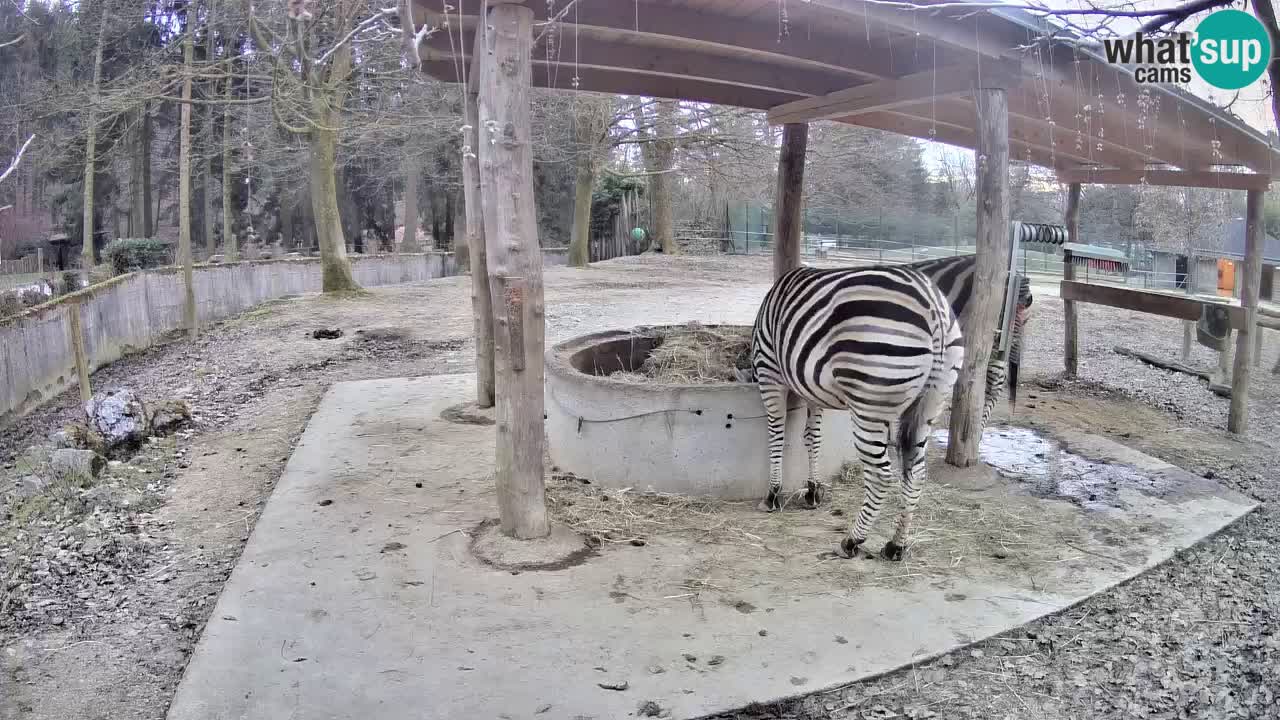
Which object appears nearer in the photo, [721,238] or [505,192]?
[505,192]

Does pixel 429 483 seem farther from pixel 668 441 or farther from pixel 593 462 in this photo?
pixel 668 441

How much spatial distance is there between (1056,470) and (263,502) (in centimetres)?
558

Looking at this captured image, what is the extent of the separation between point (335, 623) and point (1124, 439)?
6444 millimetres

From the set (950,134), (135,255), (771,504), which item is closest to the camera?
(771,504)

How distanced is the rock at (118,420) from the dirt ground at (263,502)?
0.24m

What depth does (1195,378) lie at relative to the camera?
31.4 ft

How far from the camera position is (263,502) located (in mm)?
5613

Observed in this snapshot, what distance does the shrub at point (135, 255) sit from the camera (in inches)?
752

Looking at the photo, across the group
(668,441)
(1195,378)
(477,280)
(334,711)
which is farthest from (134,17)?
(1195,378)

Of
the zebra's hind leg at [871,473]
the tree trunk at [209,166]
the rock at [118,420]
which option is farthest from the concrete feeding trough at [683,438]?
the tree trunk at [209,166]

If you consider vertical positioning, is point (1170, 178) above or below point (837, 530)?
above

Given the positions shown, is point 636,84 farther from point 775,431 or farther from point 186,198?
point 186,198

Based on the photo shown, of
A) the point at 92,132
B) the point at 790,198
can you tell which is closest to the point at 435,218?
the point at 92,132

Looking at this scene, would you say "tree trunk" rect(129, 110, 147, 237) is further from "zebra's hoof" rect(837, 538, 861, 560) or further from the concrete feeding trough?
"zebra's hoof" rect(837, 538, 861, 560)
